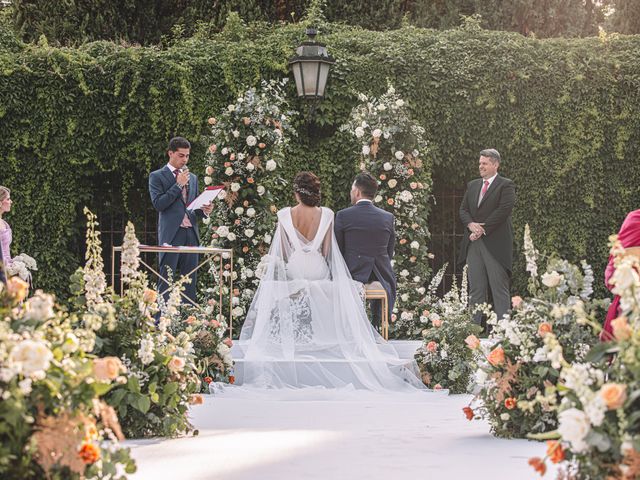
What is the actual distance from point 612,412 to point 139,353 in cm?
252

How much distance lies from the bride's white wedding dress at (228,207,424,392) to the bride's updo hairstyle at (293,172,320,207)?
0.55 feet

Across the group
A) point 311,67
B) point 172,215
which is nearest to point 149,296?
point 172,215

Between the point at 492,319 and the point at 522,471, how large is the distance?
3.71ft

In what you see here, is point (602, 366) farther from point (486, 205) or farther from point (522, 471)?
point (486, 205)

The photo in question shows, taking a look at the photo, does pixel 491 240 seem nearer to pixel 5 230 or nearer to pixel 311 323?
pixel 311 323

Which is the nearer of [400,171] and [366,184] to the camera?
[366,184]

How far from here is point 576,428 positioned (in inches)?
117

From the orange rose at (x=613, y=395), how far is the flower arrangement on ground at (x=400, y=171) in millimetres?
8317

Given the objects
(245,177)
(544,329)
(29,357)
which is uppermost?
(245,177)

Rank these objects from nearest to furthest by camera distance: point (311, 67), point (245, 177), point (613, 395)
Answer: point (613, 395) < point (311, 67) < point (245, 177)

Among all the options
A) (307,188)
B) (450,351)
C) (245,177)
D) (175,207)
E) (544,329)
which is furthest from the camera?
(245,177)

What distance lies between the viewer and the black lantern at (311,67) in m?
10.9

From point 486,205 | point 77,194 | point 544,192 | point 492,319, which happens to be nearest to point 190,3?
point 77,194

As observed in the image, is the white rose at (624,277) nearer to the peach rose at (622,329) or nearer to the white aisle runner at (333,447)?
the peach rose at (622,329)
